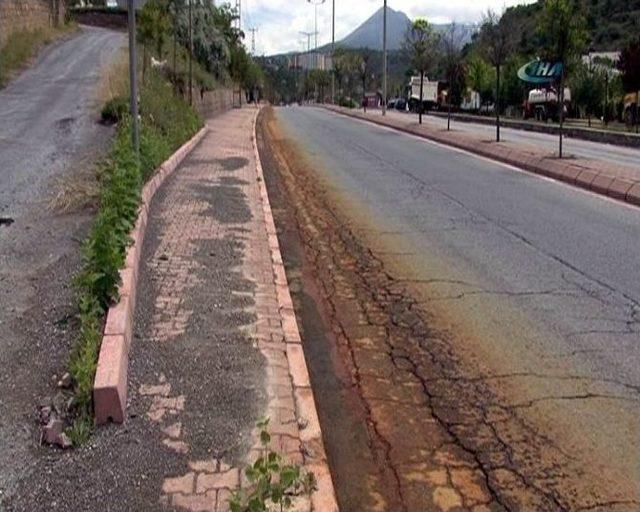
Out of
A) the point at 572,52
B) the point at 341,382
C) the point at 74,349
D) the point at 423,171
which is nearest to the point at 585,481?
the point at 341,382

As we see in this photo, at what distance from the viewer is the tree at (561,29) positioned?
2214 cm

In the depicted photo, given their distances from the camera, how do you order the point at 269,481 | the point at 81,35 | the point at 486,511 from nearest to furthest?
the point at 269,481
the point at 486,511
the point at 81,35

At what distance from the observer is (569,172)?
54.9ft

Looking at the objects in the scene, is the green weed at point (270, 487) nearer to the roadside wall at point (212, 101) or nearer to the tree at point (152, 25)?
the tree at point (152, 25)

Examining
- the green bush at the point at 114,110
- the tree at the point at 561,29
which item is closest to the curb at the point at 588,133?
the tree at the point at 561,29

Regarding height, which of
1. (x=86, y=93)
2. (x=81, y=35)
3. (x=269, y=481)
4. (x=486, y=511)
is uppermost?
(x=81, y=35)

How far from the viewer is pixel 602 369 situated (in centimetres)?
564

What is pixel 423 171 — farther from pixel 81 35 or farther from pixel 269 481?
pixel 81 35

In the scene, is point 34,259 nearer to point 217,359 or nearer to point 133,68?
point 217,359

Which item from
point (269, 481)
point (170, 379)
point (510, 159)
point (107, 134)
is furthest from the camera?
point (510, 159)

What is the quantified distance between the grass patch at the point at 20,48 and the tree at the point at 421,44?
18399mm

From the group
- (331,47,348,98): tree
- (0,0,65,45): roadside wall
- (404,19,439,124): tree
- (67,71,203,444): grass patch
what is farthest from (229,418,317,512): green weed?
(331,47,348,98): tree

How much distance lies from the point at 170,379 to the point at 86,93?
70.8 ft

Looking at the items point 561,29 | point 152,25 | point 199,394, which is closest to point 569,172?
point 561,29
